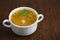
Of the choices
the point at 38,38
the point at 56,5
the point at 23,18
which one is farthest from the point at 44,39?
the point at 56,5

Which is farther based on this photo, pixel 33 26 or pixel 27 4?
pixel 27 4

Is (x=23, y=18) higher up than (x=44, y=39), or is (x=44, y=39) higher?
(x=23, y=18)

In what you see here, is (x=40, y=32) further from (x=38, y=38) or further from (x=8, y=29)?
(x=8, y=29)

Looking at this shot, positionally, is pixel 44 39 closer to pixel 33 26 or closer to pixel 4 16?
pixel 33 26
